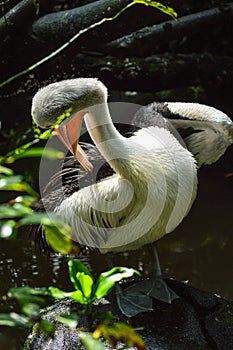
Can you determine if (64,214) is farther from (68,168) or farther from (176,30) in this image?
(176,30)

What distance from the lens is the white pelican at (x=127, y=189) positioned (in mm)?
2061

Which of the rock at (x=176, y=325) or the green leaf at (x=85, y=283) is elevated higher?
the green leaf at (x=85, y=283)

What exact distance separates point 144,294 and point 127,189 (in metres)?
0.42

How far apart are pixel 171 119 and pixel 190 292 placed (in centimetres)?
66

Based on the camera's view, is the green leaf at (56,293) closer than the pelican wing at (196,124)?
Yes

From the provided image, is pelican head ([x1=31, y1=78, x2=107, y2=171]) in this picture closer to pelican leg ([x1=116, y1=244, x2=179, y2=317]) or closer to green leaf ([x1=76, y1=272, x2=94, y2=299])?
pelican leg ([x1=116, y1=244, x2=179, y2=317])

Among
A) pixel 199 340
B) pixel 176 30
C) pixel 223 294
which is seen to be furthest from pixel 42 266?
pixel 176 30

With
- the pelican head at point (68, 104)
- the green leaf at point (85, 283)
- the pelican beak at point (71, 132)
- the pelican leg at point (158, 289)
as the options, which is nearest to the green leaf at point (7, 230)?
the green leaf at point (85, 283)

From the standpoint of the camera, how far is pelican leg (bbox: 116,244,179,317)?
86.7 inches

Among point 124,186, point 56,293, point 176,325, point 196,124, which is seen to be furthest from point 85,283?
point 196,124

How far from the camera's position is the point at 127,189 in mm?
2117

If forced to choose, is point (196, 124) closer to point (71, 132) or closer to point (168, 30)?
point (71, 132)

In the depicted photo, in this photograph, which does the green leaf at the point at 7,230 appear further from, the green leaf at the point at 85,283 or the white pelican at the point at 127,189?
the white pelican at the point at 127,189

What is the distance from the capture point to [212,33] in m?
5.80
